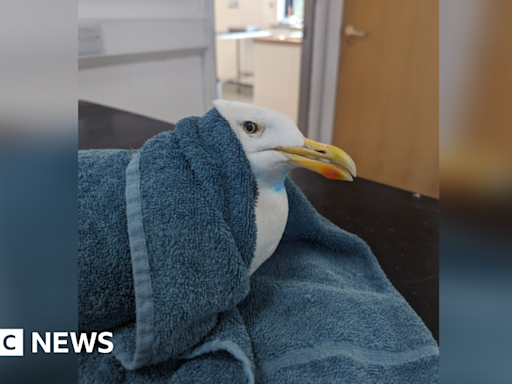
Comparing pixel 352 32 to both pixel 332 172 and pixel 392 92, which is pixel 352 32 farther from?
pixel 332 172

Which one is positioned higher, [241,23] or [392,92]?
[241,23]

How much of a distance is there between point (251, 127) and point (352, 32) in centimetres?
173

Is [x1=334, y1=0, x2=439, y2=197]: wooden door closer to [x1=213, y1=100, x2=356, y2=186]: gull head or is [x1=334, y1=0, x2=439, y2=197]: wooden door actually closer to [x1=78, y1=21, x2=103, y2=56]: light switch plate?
[x1=78, y1=21, x2=103, y2=56]: light switch plate

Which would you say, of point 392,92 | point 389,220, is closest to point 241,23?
point 392,92

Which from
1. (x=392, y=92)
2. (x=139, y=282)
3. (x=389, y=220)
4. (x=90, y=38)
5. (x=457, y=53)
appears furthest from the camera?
(x=392, y=92)

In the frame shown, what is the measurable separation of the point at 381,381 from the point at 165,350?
21cm

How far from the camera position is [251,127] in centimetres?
40

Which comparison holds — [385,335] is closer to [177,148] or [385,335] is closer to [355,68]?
[177,148]

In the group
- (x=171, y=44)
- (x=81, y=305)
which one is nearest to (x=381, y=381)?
(x=81, y=305)

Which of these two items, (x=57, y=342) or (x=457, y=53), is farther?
(x=57, y=342)

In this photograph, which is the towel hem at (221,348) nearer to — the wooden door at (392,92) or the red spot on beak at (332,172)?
the red spot on beak at (332,172)

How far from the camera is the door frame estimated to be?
1917 mm

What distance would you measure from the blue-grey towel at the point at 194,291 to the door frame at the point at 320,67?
1.75 m

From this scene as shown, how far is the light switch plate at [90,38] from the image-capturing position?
1.20 m
